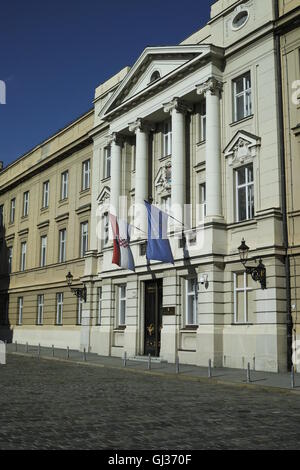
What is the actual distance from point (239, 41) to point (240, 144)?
4.56 m

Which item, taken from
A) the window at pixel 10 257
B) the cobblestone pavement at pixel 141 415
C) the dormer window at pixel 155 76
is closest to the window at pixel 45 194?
the window at pixel 10 257

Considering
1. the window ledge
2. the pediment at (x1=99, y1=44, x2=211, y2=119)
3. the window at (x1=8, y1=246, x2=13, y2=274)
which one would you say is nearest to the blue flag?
the window ledge

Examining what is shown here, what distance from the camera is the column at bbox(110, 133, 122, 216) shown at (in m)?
30.0

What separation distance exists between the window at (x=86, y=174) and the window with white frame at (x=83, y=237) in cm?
241

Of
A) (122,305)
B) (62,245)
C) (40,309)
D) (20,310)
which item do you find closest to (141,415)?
(122,305)

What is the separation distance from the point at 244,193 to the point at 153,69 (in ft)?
29.4

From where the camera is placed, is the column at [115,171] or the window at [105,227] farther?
the window at [105,227]

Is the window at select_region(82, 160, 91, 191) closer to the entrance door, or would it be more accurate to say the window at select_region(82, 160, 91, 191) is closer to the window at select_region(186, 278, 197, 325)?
the entrance door

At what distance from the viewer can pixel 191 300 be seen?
80.8 ft

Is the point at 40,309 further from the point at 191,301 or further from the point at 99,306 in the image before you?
the point at 191,301

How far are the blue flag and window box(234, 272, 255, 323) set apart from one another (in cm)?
331

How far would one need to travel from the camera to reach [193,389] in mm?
15953

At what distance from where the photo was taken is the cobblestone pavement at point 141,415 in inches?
332

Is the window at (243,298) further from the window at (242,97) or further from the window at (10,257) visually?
the window at (10,257)
